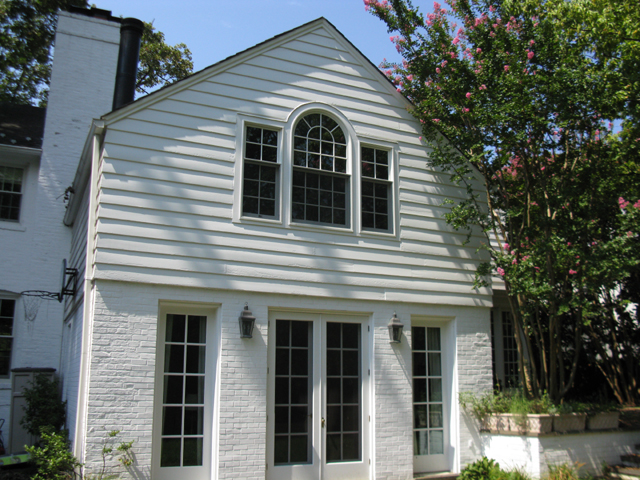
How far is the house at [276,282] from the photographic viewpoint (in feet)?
22.9

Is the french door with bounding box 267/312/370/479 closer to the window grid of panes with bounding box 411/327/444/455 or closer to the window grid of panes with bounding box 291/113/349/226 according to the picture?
the window grid of panes with bounding box 411/327/444/455

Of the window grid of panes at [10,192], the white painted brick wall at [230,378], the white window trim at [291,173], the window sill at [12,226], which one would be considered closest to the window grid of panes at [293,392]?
the white painted brick wall at [230,378]

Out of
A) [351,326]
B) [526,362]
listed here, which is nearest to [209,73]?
[351,326]

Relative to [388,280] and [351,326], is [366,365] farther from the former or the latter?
[388,280]

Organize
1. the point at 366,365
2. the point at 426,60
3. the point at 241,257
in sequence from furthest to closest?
the point at 426,60
the point at 366,365
the point at 241,257

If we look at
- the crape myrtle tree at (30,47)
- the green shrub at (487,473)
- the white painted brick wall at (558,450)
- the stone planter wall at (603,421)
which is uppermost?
the crape myrtle tree at (30,47)

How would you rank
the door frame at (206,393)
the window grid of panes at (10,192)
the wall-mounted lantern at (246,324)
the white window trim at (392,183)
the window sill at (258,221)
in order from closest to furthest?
the door frame at (206,393)
the wall-mounted lantern at (246,324)
the window sill at (258,221)
the white window trim at (392,183)
the window grid of panes at (10,192)

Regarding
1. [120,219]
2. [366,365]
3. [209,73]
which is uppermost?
[209,73]

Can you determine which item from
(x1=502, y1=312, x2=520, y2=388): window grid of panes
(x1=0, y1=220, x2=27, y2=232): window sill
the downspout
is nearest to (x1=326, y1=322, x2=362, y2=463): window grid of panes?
the downspout

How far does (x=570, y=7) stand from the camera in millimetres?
10203

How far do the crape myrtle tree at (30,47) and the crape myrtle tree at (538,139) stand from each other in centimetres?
1016

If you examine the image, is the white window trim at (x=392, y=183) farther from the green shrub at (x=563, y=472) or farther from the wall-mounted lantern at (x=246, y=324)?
the green shrub at (x=563, y=472)

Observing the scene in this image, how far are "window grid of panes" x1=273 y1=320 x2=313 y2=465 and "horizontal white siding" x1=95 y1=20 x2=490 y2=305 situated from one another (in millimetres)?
644

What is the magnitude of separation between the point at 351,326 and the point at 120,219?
145 inches
